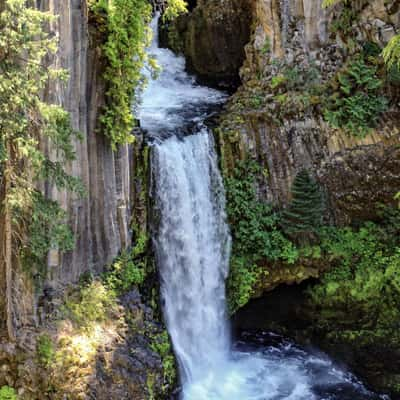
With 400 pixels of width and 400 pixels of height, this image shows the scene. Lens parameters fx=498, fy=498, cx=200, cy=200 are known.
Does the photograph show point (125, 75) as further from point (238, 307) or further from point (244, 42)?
point (244, 42)

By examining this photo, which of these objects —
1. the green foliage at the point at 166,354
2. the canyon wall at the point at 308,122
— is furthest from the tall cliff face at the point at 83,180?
the canyon wall at the point at 308,122

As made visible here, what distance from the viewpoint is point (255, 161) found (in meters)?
12.6

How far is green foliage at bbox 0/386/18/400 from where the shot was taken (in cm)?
775

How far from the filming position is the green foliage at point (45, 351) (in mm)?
7984

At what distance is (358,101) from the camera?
12023mm

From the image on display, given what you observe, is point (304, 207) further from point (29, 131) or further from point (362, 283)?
point (29, 131)

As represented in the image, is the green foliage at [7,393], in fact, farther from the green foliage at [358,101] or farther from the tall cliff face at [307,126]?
the green foliage at [358,101]

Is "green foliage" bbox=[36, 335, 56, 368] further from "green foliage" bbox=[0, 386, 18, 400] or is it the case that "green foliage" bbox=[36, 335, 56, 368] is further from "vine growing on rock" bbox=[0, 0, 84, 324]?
"vine growing on rock" bbox=[0, 0, 84, 324]

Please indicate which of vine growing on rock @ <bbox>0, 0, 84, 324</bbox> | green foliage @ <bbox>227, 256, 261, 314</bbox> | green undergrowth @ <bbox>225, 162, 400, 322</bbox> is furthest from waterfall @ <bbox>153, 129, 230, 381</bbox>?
vine growing on rock @ <bbox>0, 0, 84, 324</bbox>

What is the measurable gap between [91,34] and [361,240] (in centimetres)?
819

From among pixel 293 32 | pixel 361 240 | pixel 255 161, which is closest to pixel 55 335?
pixel 255 161

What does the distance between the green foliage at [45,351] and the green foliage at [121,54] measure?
3.59m

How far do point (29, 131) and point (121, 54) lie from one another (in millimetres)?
2470

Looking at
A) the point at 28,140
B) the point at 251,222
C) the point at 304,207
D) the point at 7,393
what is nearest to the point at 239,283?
the point at 251,222
